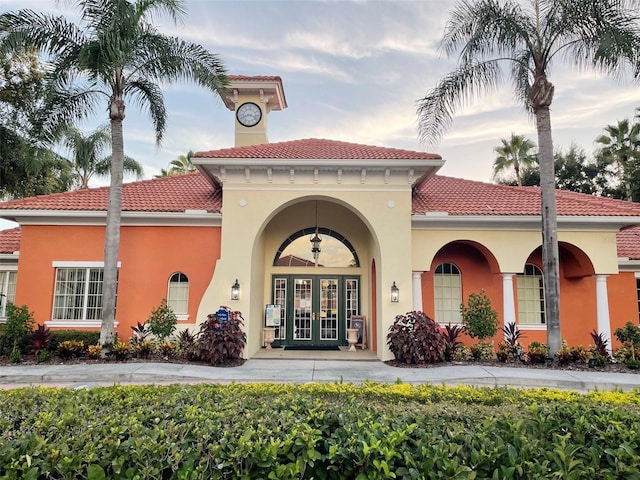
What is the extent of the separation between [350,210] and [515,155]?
25234mm

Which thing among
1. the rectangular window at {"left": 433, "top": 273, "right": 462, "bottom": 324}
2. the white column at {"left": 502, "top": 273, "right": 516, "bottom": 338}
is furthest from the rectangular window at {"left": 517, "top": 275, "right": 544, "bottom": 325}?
the rectangular window at {"left": 433, "top": 273, "right": 462, "bottom": 324}

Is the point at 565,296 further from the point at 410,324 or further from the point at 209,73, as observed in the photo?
the point at 209,73

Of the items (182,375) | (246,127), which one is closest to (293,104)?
(246,127)

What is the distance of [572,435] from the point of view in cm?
312

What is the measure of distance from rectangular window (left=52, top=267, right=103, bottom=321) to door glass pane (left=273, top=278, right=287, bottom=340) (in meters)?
5.93

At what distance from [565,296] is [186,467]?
48.2 ft

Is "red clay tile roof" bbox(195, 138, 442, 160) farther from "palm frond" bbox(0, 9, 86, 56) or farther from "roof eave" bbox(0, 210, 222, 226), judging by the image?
"palm frond" bbox(0, 9, 86, 56)

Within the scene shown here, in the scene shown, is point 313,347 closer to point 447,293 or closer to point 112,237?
point 447,293

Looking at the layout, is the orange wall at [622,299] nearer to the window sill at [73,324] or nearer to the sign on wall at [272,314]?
the sign on wall at [272,314]

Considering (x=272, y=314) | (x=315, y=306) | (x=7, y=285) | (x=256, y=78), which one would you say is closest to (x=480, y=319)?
(x=315, y=306)

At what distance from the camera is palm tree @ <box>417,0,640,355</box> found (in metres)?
10.7

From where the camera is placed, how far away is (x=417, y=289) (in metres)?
13.0

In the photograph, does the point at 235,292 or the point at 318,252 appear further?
the point at 318,252

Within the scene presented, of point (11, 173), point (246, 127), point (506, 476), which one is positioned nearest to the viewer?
point (506, 476)
